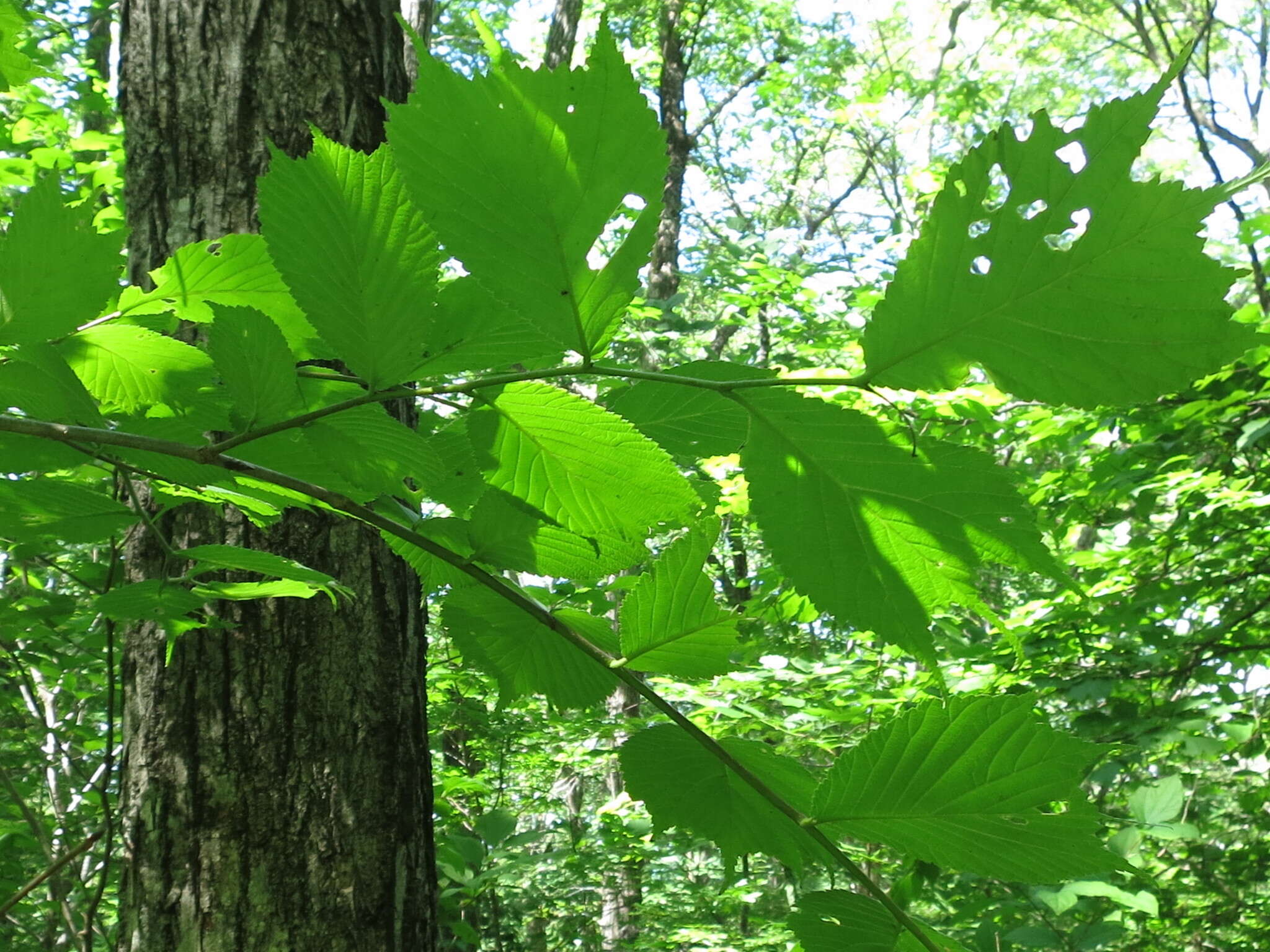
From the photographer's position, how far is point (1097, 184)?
28 centimetres

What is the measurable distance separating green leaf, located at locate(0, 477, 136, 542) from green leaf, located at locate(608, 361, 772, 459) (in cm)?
32

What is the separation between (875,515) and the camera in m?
0.34

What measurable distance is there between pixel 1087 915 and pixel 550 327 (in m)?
2.94

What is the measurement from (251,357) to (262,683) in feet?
2.44

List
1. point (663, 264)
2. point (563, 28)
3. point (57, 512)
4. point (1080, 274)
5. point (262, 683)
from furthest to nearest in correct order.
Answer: point (663, 264)
point (563, 28)
point (262, 683)
point (57, 512)
point (1080, 274)

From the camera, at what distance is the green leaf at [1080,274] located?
28 cm

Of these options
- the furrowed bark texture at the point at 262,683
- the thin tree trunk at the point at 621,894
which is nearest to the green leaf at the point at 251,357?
the furrowed bark texture at the point at 262,683

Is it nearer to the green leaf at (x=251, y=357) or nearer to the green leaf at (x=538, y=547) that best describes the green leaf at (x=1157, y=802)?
the green leaf at (x=538, y=547)

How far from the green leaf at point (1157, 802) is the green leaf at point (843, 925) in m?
2.27

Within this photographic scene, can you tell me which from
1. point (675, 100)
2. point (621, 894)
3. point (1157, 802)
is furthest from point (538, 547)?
point (675, 100)

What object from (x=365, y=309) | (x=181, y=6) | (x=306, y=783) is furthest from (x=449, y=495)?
(x=181, y=6)

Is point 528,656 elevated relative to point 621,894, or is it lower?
elevated

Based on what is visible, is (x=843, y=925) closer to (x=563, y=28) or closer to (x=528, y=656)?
(x=528, y=656)

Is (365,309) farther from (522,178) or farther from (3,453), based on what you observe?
(3,453)
